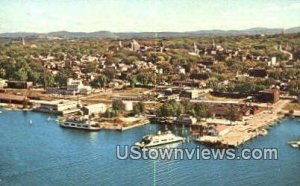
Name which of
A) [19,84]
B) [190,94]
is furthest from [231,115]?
[19,84]

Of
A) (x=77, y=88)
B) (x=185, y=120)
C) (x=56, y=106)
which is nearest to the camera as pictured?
(x=185, y=120)

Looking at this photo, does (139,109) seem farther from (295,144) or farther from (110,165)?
(110,165)

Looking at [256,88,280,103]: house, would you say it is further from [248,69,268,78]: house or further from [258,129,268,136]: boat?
[248,69,268,78]: house

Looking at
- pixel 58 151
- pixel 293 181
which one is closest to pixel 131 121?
pixel 58 151

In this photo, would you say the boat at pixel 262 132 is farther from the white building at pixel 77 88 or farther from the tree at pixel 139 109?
the white building at pixel 77 88

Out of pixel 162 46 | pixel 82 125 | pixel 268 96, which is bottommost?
pixel 82 125

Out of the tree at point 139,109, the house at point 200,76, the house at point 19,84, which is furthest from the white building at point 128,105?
the house at point 200,76
